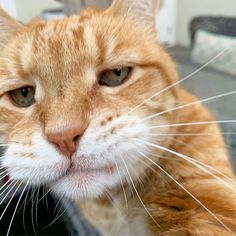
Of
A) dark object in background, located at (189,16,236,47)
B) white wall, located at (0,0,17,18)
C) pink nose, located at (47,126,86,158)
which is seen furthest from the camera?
dark object in background, located at (189,16,236,47)

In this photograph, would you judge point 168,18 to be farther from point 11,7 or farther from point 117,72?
point 117,72

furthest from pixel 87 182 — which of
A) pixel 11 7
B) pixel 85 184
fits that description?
pixel 11 7

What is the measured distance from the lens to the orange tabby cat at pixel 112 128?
0.55 meters

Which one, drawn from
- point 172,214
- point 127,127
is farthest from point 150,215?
point 127,127

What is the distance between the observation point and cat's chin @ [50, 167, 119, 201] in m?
0.57

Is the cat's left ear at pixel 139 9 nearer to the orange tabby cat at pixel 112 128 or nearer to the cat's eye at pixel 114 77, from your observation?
the orange tabby cat at pixel 112 128

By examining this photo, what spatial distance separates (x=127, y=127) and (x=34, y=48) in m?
0.24

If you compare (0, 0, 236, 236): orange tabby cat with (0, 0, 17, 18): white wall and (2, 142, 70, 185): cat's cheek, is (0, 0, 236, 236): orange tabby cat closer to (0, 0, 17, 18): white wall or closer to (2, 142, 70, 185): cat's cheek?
(2, 142, 70, 185): cat's cheek

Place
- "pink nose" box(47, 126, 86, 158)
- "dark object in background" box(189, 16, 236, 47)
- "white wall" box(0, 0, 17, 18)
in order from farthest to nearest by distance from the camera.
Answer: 1. "dark object in background" box(189, 16, 236, 47)
2. "white wall" box(0, 0, 17, 18)
3. "pink nose" box(47, 126, 86, 158)

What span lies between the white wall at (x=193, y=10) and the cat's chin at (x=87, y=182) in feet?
3.68

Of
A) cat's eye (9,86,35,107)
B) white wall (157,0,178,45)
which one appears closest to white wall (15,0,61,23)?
white wall (157,0,178,45)

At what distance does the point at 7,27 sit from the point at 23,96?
0.17 meters

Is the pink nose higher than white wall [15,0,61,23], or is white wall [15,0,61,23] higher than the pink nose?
white wall [15,0,61,23]

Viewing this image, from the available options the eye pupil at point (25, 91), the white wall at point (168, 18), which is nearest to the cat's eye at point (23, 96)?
the eye pupil at point (25, 91)
